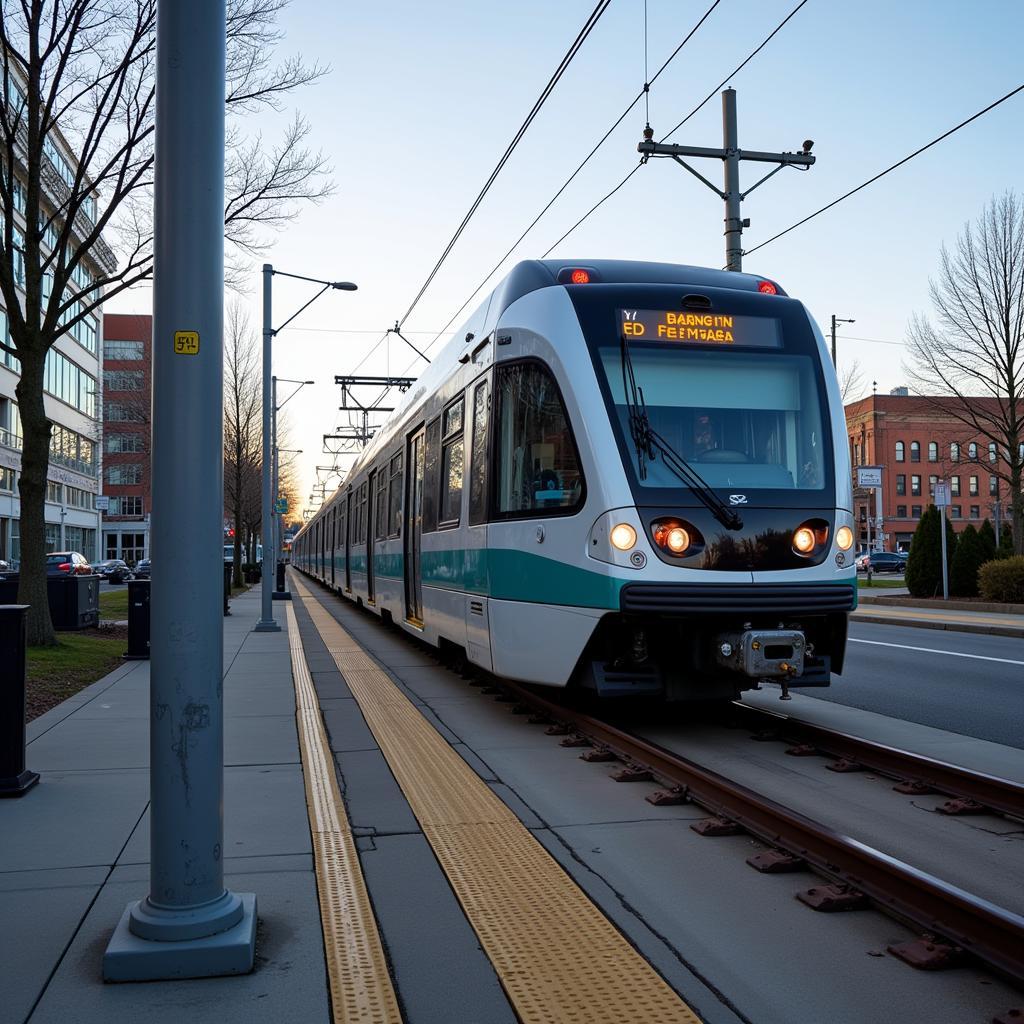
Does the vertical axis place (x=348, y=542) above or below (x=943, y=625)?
above

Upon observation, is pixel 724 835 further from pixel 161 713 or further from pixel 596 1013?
pixel 161 713

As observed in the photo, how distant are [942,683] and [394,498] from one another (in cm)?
777

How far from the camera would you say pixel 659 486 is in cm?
718

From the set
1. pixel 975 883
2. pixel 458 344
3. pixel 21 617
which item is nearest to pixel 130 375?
pixel 458 344

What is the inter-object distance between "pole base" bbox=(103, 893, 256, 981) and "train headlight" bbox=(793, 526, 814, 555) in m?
4.87

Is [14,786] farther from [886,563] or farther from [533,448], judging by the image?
[886,563]

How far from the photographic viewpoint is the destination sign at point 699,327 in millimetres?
7766

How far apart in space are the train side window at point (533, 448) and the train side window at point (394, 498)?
6394 millimetres

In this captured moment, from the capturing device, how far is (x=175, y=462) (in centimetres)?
365

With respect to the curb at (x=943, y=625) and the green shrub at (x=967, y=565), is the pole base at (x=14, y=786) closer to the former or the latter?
the curb at (x=943, y=625)

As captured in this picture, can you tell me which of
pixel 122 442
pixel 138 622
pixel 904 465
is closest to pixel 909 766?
pixel 138 622

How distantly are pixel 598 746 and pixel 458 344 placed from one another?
4.97 metres

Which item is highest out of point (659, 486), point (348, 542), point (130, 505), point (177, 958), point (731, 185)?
point (731, 185)

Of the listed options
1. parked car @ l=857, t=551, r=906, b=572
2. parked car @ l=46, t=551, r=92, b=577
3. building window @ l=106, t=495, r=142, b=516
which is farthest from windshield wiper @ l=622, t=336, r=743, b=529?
building window @ l=106, t=495, r=142, b=516
